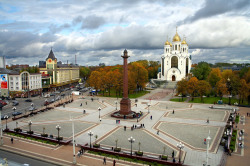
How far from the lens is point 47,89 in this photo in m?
74.0

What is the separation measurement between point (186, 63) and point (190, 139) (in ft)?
220

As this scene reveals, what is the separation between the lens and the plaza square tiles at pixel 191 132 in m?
23.9

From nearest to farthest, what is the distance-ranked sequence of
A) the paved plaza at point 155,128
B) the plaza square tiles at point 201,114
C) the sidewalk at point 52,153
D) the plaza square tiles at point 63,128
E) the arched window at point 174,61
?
the sidewalk at point 52,153 < the paved plaza at point 155,128 < the plaza square tiles at point 63,128 < the plaza square tiles at point 201,114 < the arched window at point 174,61

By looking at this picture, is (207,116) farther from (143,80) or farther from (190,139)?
(143,80)

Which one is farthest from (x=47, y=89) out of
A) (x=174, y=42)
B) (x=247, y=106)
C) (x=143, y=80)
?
(x=247, y=106)

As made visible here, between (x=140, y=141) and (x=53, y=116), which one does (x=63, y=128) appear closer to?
(x=53, y=116)

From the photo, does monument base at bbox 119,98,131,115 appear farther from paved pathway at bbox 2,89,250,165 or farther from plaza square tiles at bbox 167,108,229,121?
plaza square tiles at bbox 167,108,229,121

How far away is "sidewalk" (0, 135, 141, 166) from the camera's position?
1906 centimetres

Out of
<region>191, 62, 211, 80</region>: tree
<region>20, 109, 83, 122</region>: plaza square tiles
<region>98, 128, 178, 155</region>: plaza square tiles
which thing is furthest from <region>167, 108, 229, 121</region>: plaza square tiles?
<region>191, 62, 211, 80</region>: tree

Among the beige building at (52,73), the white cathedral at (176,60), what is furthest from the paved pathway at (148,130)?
the white cathedral at (176,60)

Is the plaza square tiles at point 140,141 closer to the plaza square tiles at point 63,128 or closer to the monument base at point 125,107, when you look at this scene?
the plaza square tiles at point 63,128

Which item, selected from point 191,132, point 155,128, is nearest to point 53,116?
point 155,128

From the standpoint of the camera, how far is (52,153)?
20906 millimetres

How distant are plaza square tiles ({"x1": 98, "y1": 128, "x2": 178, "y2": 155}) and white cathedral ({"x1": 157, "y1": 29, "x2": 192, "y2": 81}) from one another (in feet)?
200
